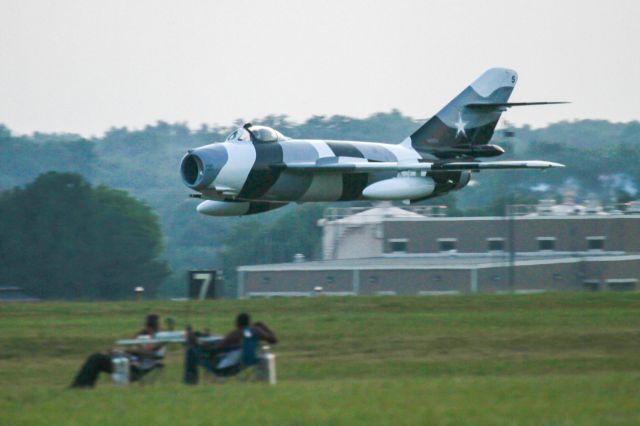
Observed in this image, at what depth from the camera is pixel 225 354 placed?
18875mm

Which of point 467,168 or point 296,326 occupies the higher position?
point 467,168

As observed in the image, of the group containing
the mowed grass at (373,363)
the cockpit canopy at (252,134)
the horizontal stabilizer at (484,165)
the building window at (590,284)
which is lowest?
the building window at (590,284)

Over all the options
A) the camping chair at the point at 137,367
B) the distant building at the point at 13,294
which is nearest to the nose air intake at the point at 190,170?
the camping chair at the point at 137,367

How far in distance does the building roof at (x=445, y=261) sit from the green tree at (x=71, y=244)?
6593 millimetres

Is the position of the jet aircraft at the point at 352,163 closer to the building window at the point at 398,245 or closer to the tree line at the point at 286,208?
the tree line at the point at 286,208

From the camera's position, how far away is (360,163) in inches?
1487

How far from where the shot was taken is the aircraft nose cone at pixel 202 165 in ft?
114

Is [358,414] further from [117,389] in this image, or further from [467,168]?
[467,168]

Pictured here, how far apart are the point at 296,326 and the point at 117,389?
8.47 m

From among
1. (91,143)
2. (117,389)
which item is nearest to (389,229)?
(117,389)

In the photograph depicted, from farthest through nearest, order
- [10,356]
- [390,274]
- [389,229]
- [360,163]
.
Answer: [389,229], [390,274], [360,163], [10,356]

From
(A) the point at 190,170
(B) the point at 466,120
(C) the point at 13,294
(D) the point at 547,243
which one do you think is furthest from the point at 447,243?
(A) the point at 190,170

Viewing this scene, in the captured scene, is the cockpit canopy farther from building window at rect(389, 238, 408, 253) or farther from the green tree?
building window at rect(389, 238, 408, 253)

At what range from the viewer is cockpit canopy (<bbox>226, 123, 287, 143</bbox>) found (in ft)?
119
